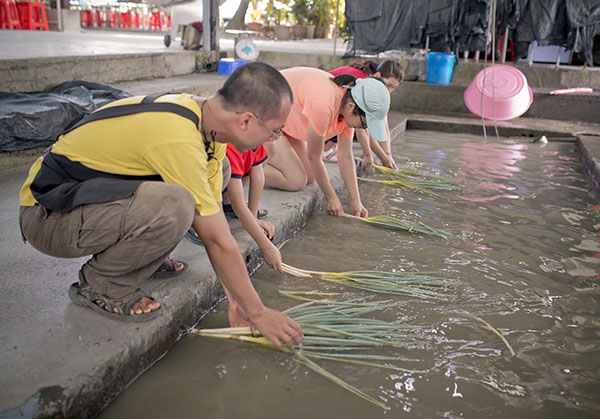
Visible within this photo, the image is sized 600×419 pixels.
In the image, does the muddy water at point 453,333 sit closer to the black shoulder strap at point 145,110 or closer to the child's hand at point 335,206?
the child's hand at point 335,206

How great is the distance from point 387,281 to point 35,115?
227cm

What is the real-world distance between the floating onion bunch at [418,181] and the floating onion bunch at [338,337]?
6.69 ft

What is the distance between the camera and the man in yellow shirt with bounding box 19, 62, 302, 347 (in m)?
1.50

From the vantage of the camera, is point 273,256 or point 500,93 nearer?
point 273,256

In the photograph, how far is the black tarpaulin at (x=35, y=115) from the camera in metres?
2.97

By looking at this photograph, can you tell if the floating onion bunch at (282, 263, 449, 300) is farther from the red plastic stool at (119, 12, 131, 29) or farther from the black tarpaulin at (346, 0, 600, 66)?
the red plastic stool at (119, 12, 131, 29)

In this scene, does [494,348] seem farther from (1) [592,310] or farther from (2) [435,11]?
(2) [435,11]

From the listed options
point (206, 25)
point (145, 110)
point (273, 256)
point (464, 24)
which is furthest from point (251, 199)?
point (464, 24)

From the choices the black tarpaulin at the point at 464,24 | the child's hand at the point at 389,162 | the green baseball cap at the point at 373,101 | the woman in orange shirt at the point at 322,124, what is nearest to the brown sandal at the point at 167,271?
the woman in orange shirt at the point at 322,124

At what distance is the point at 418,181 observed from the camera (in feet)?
12.6

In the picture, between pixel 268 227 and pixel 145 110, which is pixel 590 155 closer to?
pixel 268 227

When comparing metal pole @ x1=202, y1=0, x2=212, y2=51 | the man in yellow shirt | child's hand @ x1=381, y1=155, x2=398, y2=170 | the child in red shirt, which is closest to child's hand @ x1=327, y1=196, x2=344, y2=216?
the child in red shirt

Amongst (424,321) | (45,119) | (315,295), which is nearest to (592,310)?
(424,321)

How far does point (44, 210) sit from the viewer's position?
5.22ft
